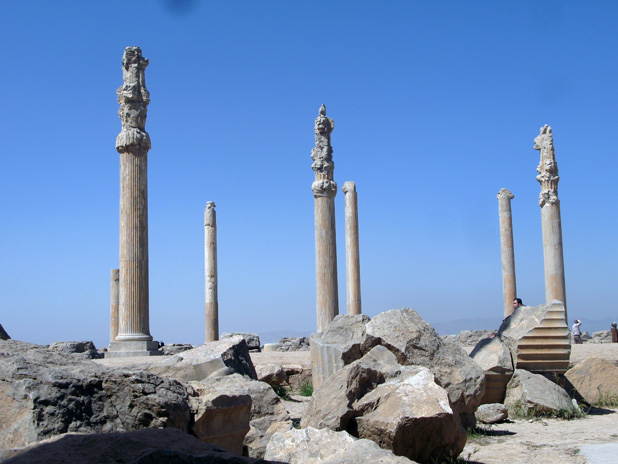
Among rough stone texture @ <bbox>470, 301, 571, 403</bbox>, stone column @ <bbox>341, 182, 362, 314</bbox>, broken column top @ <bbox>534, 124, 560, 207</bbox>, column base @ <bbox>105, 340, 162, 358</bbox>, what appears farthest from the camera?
broken column top @ <bbox>534, 124, 560, 207</bbox>

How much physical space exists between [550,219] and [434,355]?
15.2 meters

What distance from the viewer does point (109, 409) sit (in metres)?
4.42

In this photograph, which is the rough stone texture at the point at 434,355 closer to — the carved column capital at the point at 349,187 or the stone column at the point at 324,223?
the stone column at the point at 324,223

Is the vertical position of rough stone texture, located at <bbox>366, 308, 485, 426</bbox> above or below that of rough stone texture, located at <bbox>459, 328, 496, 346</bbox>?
above

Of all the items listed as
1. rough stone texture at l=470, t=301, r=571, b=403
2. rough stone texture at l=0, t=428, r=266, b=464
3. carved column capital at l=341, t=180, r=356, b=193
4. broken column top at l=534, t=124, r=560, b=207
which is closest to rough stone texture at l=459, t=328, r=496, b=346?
broken column top at l=534, t=124, r=560, b=207

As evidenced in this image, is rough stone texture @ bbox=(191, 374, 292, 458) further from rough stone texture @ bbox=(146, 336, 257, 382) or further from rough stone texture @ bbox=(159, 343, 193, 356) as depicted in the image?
rough stone texture @ bbox=(159, 343, 193, 356)

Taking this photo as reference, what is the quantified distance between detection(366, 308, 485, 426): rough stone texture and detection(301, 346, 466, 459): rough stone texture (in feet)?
3.70

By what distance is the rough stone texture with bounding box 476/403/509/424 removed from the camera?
27.1 ft

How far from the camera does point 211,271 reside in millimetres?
24281

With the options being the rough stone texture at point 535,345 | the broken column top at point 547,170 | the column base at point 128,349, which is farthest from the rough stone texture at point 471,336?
the rough stone texture at point 535,345

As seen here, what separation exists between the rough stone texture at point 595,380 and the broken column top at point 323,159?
291 inches

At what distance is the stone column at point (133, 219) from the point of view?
14648 millimetres

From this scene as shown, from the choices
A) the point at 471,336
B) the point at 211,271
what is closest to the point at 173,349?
the point at 211,271

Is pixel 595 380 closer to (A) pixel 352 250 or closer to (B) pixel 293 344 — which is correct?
(A) pixel 352 250
